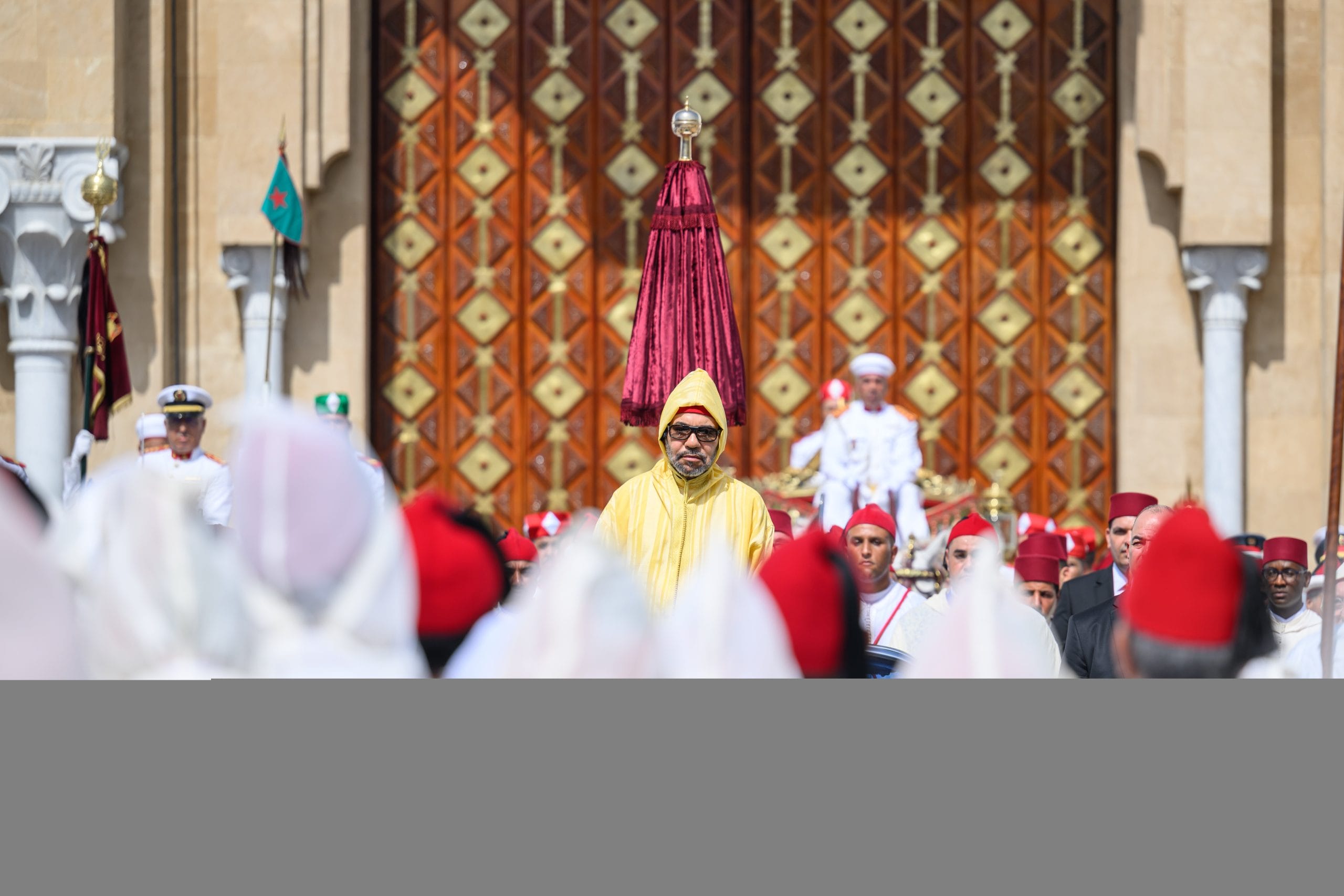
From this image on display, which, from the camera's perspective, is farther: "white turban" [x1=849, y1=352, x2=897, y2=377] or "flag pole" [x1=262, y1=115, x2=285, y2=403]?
"white turban" [x1=849, y1=352, x2=897, y2=377]

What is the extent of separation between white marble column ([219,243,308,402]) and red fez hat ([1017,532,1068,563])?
18.4 feet

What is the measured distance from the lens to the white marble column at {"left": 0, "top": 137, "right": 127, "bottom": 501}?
11.0 m

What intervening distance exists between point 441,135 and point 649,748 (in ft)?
34.1

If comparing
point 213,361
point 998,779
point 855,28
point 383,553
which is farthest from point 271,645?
point 855,28

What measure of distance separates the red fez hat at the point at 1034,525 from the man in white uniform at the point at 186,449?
4.42 meters

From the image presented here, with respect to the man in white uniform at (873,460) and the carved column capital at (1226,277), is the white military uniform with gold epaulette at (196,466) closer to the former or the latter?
the man in white uniform at (873,460)

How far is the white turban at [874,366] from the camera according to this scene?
10758 millimetres

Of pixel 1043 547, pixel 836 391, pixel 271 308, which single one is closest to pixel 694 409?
pixel 1043 547

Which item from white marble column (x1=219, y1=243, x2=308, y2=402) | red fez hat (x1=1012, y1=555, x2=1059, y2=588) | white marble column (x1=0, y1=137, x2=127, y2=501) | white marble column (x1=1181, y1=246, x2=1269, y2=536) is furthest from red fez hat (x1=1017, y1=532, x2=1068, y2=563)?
white marble column (x1=0, y1=137, x2=127, y2=501)

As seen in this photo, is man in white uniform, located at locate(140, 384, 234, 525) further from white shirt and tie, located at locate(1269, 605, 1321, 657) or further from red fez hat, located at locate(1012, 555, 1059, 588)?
white shirt and tie, located at locate(1269, 605, 1321, 657)

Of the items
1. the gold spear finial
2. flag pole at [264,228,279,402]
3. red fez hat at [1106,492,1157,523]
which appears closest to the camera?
red fez hat at [1106,492,1157,523]

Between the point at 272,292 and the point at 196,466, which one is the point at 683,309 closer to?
the point at 272,292

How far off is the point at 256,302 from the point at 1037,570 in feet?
20.5

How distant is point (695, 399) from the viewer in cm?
559
